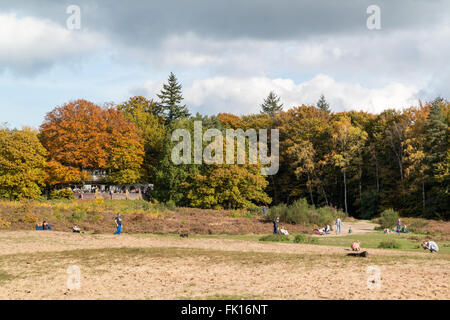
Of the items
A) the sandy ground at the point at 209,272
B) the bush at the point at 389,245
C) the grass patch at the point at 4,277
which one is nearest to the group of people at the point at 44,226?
the sandy ground at the point at 209,272

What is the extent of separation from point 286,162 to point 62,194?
35739mm

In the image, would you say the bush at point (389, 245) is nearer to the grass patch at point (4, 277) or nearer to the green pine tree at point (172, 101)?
the grass patch at point (4, 277)

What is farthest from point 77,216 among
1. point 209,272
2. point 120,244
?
point 209,272

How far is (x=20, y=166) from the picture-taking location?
60594 millimetres

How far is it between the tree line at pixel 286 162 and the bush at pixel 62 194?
1.89 metres

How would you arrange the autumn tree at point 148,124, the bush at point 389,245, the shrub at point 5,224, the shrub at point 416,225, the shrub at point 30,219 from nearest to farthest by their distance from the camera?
the bush at point 389,245 < the shrub at point 5,224 < the shrub at point 30,219 < the shrub at point 416,225 < the autumn tree at point 148,124

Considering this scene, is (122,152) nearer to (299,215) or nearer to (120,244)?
(299,215)

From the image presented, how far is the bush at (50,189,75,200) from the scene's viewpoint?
6190 cm

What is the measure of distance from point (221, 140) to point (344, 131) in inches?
738

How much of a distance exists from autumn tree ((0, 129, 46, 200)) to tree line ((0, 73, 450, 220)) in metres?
0.13

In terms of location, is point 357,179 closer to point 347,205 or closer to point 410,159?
point 347,205

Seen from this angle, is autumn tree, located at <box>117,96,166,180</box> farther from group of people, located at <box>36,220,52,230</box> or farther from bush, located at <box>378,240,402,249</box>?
bush, located at <box>378,240,402,249</box>

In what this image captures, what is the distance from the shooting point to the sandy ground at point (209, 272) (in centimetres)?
1566
